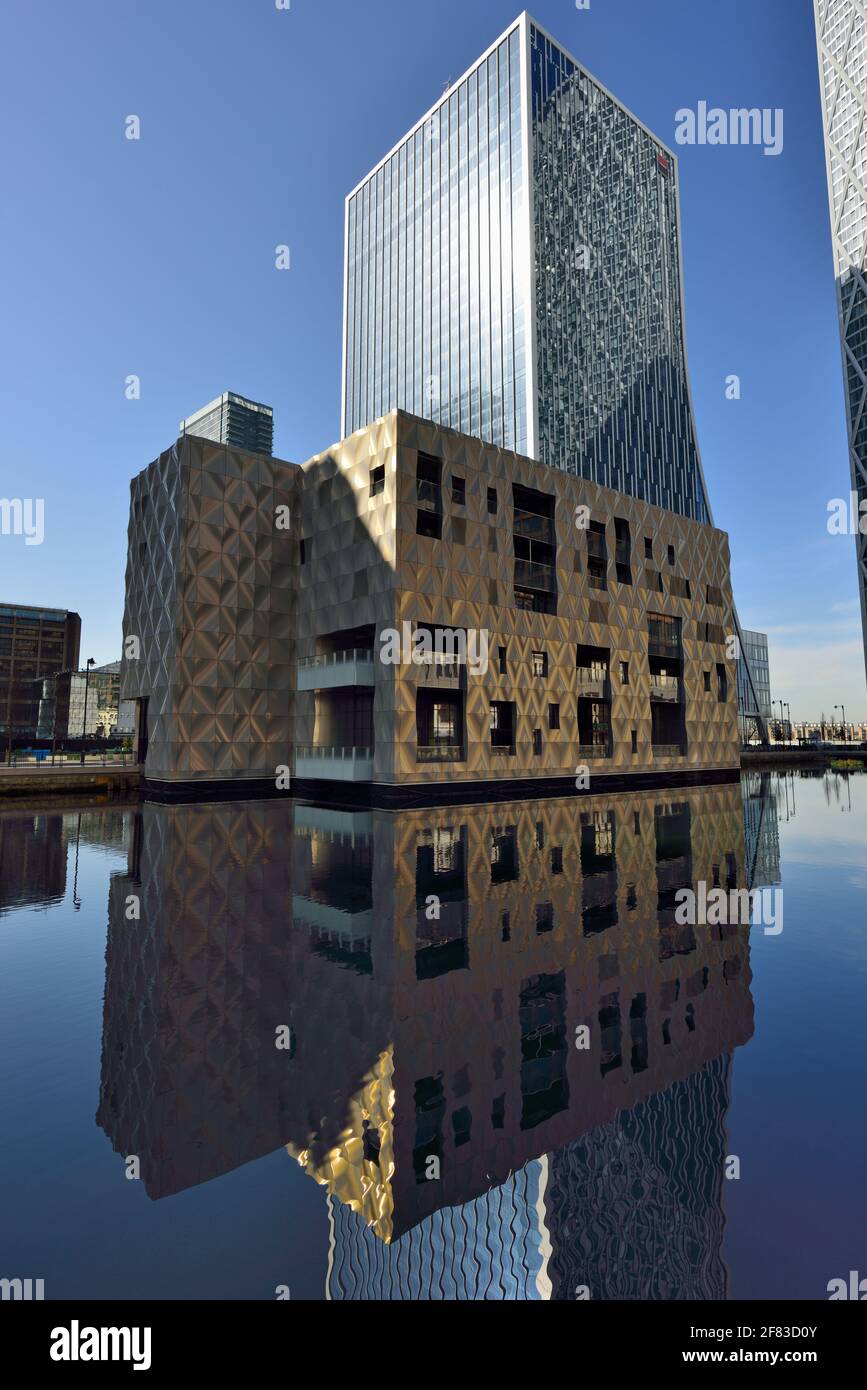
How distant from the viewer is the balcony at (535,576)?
43.1 m

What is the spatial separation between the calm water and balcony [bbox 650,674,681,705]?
39452 millimetres

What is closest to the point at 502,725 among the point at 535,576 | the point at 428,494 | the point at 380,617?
the point at 535,576

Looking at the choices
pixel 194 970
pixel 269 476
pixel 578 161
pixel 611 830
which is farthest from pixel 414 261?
pixel 194 970

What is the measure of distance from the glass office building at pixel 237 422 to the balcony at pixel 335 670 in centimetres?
14658

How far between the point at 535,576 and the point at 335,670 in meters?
15.0

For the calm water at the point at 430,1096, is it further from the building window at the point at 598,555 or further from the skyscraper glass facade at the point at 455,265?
the skyscraper glass facade at the point at 455,265

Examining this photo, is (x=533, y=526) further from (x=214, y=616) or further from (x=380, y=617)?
(x=214, y=616)

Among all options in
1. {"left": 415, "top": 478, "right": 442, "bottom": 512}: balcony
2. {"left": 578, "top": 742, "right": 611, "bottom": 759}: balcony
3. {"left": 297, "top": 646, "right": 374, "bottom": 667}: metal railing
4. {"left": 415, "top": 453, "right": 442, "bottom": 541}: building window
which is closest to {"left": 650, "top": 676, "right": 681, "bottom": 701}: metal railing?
{"left": 578, "top": 742, "right": 611, "bottom": 759}: balcony

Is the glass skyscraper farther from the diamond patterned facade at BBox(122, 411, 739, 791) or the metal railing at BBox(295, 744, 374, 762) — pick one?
the metal railing at BBox(295, 744, 374, 762)

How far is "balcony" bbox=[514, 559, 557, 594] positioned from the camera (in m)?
43.1

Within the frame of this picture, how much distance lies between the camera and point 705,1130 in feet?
19.3
